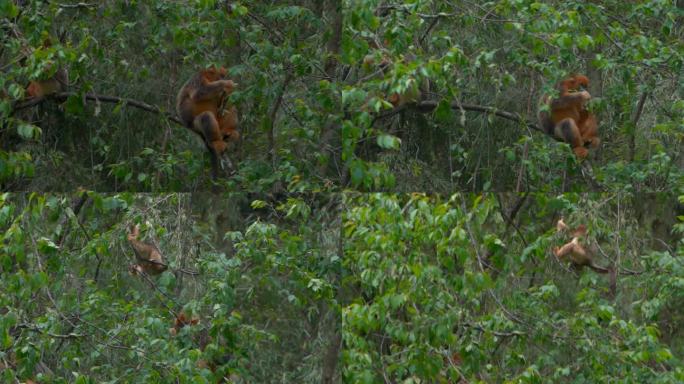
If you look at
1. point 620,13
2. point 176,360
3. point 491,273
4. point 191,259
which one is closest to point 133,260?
point 191,259

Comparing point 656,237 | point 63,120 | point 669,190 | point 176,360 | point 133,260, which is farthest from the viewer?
point 63,120

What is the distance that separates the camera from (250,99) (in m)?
6.31

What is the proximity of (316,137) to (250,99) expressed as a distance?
1.38 ft

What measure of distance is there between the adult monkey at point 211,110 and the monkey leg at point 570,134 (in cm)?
164

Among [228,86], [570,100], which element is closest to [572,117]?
[570,100]

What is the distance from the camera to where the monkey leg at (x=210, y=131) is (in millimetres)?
6113

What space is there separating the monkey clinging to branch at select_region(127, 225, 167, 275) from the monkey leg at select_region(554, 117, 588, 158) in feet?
7.91

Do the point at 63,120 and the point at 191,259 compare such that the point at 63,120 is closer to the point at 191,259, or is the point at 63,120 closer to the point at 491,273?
the point at 191,259

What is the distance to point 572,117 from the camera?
6.54 metres

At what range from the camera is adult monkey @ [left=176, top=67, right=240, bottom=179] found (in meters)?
6.13

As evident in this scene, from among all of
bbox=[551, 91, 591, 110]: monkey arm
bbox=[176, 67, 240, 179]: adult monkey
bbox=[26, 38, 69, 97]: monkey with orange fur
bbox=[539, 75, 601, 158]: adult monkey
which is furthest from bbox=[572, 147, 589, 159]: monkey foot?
bbox=[26, 38, 69, 97]: monkey with orange fur

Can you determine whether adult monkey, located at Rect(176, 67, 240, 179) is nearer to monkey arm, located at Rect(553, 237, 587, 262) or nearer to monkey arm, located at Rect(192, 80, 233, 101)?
monkey arm, located at Rect(192, 80, 233, 101)

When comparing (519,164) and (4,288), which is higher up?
(4,288)

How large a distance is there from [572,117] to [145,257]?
8.43 ft
